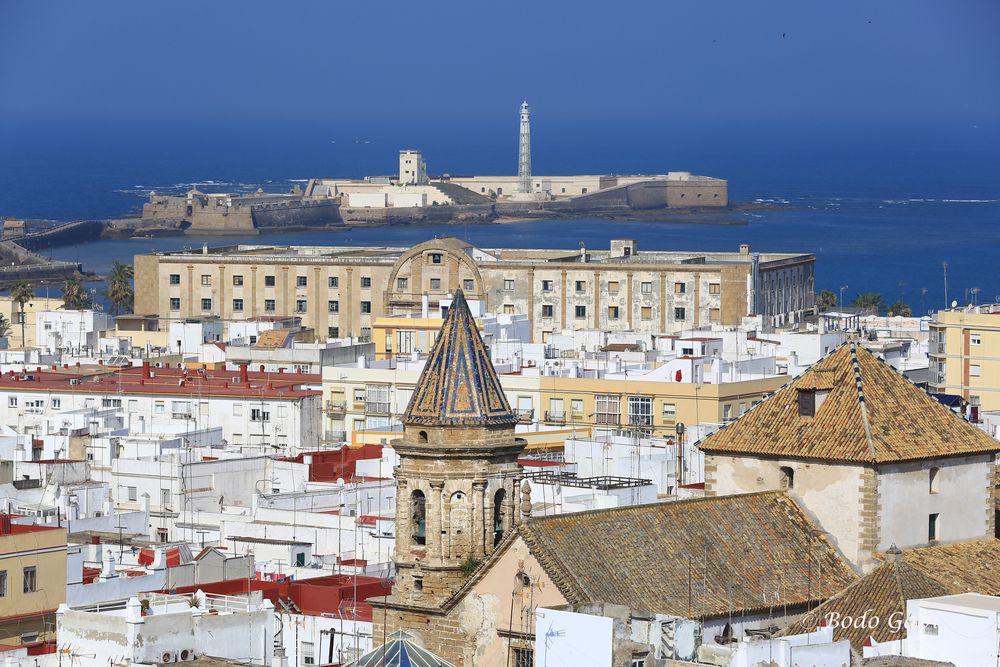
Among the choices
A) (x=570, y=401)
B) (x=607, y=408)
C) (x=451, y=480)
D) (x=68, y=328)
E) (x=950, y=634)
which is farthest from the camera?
(x=68, y=328)

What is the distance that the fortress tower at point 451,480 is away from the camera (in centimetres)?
3105

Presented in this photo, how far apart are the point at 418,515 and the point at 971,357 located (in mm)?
37477

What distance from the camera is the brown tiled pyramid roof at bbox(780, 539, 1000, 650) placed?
29750 mm

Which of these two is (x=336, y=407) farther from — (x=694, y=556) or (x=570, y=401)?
(x=694, y=556)

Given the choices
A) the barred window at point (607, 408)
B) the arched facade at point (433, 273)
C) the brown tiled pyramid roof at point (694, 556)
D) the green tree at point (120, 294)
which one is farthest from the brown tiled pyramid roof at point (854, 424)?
the green tree at point (120, 294)

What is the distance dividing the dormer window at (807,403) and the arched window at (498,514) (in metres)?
5.33

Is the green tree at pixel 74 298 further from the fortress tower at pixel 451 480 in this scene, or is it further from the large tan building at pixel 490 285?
the fortress tower at pixel 451 480

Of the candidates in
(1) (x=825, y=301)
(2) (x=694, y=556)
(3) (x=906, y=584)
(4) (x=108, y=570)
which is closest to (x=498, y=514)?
(2) (x=694, y=556)

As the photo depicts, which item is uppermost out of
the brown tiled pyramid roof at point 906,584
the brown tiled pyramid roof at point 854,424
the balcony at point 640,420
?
the brown tiled pyramid roof at point 854,424

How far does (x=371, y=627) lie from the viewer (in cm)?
3394

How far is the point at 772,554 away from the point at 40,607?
10208 millimetres

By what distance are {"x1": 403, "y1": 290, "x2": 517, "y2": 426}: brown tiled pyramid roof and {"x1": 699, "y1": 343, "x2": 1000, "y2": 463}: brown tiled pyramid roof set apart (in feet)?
14.8

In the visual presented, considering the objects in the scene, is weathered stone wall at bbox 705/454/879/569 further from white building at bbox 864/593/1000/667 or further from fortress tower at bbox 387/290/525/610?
white building at bbox 864/593/1000/667

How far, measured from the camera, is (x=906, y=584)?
102ft
